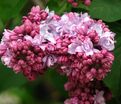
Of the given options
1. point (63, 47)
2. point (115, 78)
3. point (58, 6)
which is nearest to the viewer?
point (63, 47)

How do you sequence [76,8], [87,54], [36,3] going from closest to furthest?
[87,54] < [76,8] < [36,3]

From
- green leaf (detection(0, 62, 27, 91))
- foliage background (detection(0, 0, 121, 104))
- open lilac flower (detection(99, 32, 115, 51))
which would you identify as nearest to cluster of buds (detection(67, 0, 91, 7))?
foliage background (detection(0, 0, 121, 104))

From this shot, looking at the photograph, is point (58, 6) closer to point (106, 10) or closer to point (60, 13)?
point (60, 13)

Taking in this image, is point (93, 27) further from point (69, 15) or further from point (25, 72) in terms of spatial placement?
point (25, 72)

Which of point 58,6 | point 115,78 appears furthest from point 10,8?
point 115,78

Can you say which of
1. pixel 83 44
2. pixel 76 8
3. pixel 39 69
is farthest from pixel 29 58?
pixel 76 8
